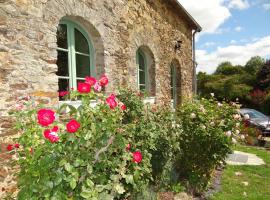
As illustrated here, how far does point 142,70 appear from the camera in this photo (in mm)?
7328

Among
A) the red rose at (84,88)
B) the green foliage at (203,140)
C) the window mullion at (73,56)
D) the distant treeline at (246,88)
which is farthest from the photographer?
the distant treeline at (246,88)

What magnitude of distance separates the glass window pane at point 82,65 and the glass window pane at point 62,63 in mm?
273

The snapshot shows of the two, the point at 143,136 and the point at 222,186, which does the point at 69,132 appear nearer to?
the point at 143,136

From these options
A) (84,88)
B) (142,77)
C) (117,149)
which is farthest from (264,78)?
(84,88)

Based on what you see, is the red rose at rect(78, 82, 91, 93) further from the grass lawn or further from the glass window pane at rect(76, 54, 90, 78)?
the grass lawn

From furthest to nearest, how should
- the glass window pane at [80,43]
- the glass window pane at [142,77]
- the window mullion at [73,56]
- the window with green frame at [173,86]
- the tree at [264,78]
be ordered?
the tree at [264,78] → the window with green frame at [173,86] → the glass window pane at [142,77] → the glass window pane at [80,43] → the window mullion at [73,56]

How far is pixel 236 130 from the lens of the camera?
190 inches

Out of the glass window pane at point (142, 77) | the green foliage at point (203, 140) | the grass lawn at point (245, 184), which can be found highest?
the glass window pane at point (142, 77)

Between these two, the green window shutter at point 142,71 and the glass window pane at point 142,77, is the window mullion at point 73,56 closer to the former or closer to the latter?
the green window shutter at point 142,71

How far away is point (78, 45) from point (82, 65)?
1.16 ft

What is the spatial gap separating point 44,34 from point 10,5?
560 millimetres

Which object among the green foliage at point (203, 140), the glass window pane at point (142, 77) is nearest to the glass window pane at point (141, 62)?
the glass window pane at point (142, 77)

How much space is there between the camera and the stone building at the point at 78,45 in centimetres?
323

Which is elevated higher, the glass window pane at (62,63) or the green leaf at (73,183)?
the glass window pane at (62,63)
